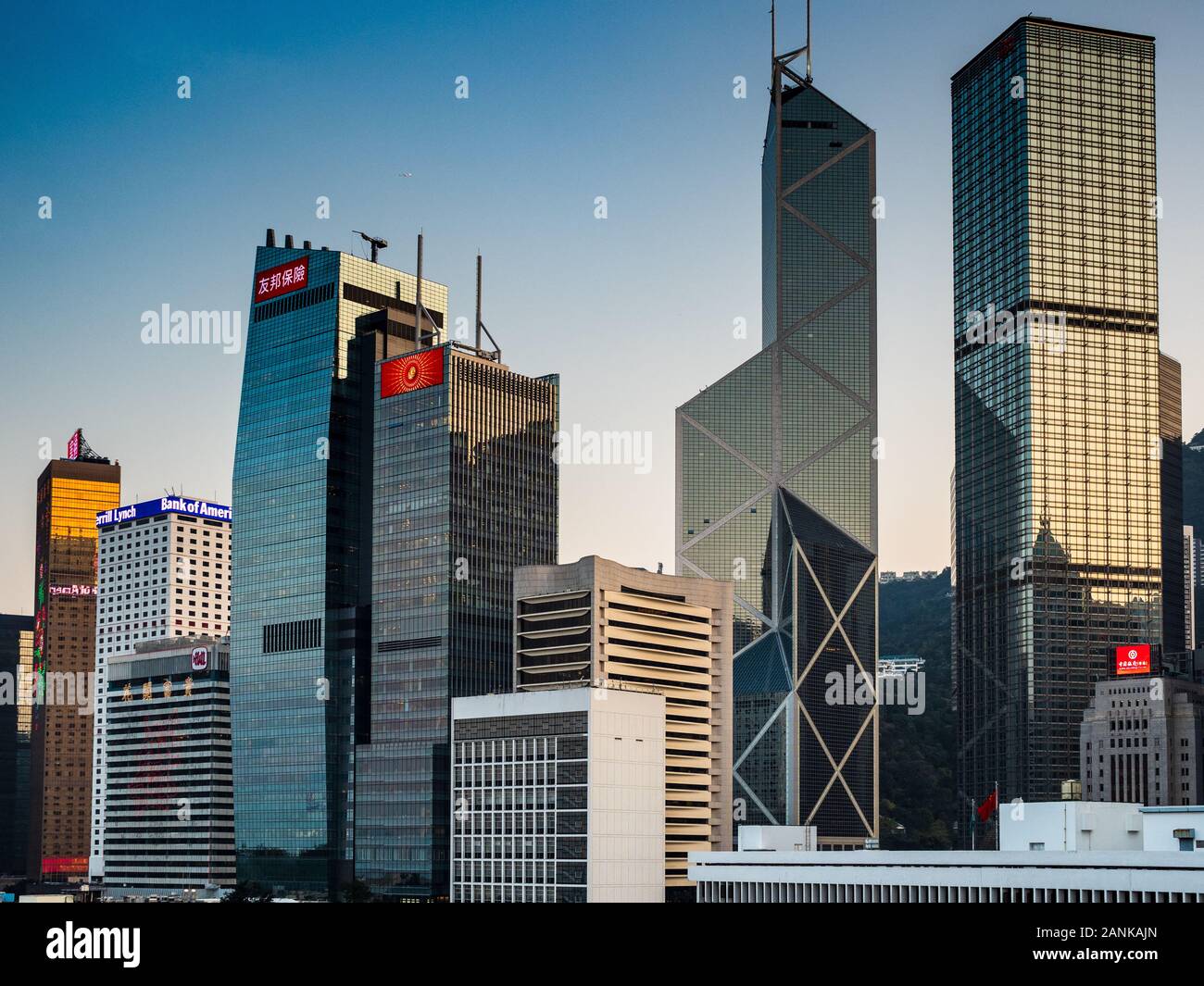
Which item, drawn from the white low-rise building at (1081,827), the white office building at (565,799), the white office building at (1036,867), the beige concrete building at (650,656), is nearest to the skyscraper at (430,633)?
the beige concrete building at (650,656)

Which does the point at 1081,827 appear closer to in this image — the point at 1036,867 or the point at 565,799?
the point at 1036,867

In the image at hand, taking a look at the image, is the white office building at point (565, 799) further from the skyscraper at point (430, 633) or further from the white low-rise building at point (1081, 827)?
the white low-rise building at point (1081, 827)

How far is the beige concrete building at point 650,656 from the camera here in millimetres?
181625

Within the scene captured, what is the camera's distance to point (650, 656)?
190 m

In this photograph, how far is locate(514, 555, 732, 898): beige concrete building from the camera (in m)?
182

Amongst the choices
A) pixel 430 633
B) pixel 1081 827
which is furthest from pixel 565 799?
pixel 1081 827

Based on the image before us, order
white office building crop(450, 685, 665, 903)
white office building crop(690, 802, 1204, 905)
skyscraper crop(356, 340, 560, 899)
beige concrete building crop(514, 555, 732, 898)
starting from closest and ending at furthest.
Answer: white office building crop(690, 802, 1204, 905), white office building crop(450, 685, 665, 903), beige concrete building crop(514, 555, 732, 898), skyscraper crop(356, 340, 560, 899)

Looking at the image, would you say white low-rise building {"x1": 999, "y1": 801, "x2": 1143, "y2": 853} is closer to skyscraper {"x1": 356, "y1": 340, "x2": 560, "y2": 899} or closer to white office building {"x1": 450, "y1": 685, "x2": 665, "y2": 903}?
white office building {"x1": 450, "y1": 685, "x2": 665, "y2": 903}

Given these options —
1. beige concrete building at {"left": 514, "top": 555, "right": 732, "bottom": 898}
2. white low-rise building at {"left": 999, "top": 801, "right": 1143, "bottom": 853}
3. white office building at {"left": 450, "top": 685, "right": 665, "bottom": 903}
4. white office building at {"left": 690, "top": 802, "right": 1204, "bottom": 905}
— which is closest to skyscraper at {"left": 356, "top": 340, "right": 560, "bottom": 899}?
beige concrete building at {"left": 514, "top": 555, "right": 732, "bottom": 898}

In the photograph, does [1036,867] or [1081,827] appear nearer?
[1036,867]
